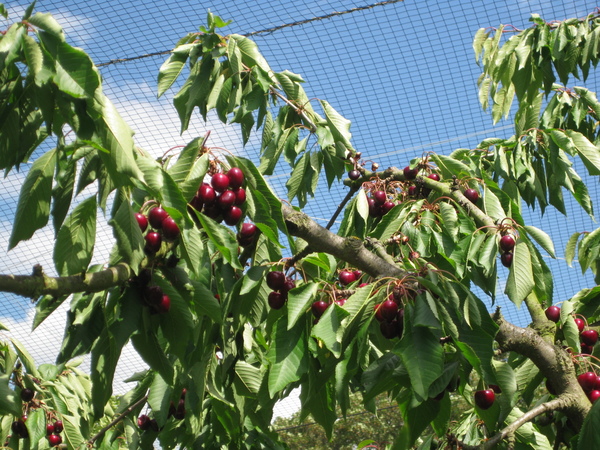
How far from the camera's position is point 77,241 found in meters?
1.17

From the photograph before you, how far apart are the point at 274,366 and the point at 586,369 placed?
928mm

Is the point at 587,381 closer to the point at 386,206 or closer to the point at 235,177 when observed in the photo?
the point at 386,206

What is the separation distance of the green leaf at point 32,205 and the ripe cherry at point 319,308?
582 mm

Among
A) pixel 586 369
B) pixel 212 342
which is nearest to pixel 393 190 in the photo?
pixel 586 369

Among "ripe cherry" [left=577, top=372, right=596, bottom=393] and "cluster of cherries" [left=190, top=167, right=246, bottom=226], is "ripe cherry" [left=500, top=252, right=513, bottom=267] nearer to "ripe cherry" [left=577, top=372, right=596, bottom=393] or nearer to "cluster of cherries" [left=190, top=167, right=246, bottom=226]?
"ripe cherry" [left=577, top=372, right=596, bottom=393]

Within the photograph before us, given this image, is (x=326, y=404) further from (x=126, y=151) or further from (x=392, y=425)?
(x=392, y=425)

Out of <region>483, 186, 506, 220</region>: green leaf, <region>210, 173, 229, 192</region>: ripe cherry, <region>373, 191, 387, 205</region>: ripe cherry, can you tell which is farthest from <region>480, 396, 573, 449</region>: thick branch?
<region>373, 191, 387, 205</region>: ripe cherry

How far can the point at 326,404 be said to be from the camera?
1.65 metres

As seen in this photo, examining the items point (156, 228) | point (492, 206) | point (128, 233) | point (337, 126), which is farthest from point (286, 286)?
point (492, 206)

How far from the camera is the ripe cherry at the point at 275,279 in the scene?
1.55m

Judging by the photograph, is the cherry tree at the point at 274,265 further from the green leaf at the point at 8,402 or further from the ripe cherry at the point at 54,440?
the ripe cherry at the point at 54,440

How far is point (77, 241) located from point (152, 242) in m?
0.16

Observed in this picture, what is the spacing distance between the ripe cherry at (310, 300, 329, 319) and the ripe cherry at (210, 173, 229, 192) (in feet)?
1.03

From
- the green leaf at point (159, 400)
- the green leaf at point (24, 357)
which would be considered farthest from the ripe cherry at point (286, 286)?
the green leaf at point (24, 357)
